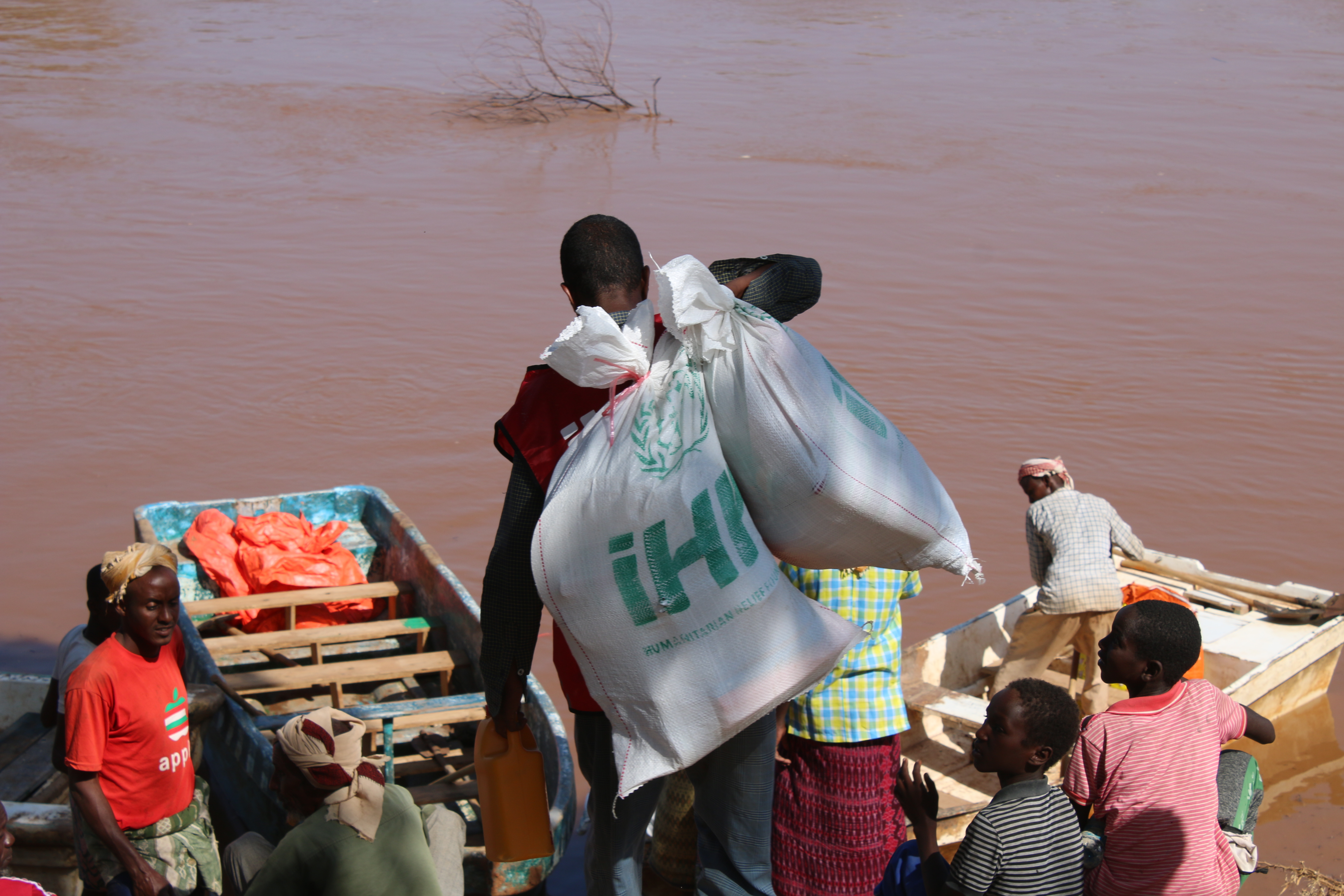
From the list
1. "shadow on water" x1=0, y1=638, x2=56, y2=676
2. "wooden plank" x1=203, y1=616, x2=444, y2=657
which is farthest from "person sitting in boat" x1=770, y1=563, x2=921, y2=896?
"shadow on water" x1=0, y1=638, x2=56, y2=676

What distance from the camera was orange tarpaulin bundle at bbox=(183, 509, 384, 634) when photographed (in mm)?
5434

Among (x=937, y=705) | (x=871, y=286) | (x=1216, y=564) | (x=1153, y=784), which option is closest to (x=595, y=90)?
(x=871, y=286)

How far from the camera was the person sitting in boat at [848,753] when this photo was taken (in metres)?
2.96

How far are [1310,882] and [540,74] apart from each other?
66.2 feet

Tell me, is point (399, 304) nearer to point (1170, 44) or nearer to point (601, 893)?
point (601, 893)

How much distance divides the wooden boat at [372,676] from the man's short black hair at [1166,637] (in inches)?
64.8

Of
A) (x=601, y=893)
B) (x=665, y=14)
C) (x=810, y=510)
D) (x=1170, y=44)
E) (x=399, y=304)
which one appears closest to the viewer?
(x=810, y=510)

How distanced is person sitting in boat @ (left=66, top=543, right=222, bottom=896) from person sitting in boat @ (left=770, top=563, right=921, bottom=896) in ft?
4.96

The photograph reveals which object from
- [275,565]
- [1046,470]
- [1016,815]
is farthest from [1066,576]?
[275,565]

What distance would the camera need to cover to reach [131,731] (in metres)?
2.89

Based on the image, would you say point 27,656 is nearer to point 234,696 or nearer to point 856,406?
point 234,696

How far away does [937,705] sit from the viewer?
4.48 m

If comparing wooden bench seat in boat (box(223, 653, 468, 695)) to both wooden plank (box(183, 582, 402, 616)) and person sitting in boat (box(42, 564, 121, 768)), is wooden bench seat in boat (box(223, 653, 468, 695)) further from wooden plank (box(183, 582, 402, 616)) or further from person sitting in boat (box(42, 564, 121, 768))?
person sitting in boat (box(42, 564, 121, 768))

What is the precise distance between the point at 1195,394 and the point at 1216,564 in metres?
2.75
